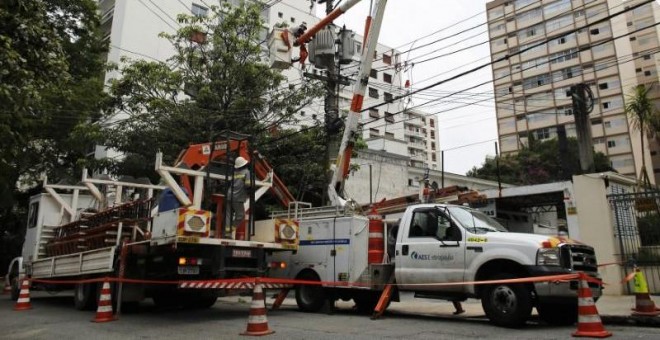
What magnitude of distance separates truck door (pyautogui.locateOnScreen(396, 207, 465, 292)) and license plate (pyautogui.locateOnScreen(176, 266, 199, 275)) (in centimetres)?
385

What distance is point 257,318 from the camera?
7.67 metres

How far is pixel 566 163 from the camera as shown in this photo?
753 inches

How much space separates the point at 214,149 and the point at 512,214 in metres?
14.0

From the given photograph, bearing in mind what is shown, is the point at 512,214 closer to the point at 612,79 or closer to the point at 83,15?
the point at 83,15

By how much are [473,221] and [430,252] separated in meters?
0.97

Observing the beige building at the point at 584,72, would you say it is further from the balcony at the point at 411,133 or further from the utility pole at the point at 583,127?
the utility pole at the point at 583,127

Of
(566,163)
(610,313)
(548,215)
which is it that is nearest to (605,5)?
(548,215)

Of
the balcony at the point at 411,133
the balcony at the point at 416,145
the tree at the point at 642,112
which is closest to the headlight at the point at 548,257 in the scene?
→ the tree at the point at 642,112

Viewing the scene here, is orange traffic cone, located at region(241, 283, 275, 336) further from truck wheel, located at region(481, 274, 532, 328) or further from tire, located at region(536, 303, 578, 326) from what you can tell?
tire, located at region(536, 303, 578, 326)

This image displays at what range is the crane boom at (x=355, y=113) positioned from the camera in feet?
41.3

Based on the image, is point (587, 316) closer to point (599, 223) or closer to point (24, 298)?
point (599, 223)

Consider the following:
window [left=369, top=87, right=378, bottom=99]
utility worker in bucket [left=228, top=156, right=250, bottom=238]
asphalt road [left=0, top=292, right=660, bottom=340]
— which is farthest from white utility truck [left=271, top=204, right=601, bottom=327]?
window [left=369, top=87, right=378, bottom=99]

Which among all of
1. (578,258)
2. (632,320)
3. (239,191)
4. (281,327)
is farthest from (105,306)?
(632,320)

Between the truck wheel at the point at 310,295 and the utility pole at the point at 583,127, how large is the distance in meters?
9.33
